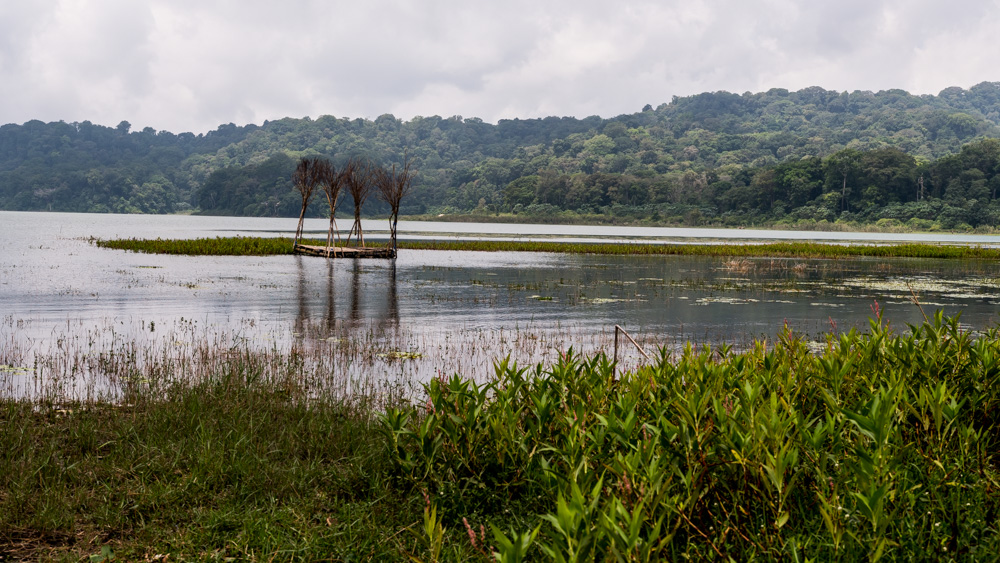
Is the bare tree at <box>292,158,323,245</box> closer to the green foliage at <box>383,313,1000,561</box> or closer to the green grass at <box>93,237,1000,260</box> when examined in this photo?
the green grass at <box>93,237,1000,260</box>

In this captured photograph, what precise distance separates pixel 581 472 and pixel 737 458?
36.7 inches

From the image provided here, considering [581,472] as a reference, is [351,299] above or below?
below

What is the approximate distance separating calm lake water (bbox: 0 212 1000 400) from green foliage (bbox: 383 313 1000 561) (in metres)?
1.78

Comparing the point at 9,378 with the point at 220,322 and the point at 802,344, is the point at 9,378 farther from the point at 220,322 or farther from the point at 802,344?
the point at 802,344

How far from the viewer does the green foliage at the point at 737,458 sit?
3680mm

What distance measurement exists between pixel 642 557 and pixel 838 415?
7.31 feet

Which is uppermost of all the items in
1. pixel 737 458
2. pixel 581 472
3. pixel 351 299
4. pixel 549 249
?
pixel 737 458

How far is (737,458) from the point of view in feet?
13.2

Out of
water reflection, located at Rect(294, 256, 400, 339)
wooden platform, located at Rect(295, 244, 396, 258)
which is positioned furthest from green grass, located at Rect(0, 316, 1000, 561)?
wooden platform, located at Rect(295, 244, 396, 258)

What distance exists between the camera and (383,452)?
647 cm

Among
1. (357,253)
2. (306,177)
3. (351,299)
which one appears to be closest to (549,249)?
(357,253)

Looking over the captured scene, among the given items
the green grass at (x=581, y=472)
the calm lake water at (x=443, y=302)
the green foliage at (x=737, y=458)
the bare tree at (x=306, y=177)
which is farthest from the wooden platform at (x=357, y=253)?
the green foliage at (x=737, y=458)

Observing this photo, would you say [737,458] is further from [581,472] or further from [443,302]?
[443,302]

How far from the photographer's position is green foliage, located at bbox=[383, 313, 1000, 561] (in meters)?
3.68
